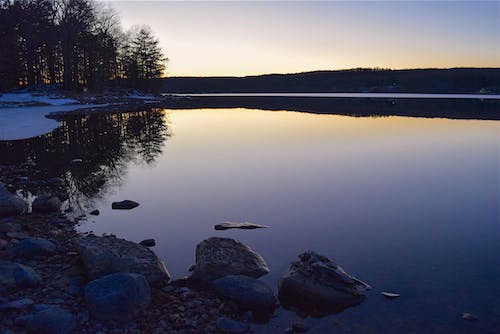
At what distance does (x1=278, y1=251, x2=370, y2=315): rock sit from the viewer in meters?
6.08

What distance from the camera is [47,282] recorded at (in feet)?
19.7

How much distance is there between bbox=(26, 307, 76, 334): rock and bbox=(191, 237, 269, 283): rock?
2065mm

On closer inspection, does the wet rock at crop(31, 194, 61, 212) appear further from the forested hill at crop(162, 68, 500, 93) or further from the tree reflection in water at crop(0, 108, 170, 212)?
the forested hill at crop(162, 68, 500, 93)

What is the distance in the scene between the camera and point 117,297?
5301mm

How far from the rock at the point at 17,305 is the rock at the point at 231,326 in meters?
2.65

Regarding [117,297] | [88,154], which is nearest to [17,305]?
[117,297]

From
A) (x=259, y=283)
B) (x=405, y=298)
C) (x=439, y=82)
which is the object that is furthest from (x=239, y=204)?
(x=439, y=82)

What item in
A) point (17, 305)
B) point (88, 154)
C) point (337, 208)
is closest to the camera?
point (17, 305)

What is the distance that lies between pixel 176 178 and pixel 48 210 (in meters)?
5.08

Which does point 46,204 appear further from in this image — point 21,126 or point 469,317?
point 21,126

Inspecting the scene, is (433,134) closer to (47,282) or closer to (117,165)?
(117,165)

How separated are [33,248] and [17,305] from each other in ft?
6.30

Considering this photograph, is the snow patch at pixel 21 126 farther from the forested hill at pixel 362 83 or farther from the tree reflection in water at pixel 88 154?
the forested hill at pixel 362 83

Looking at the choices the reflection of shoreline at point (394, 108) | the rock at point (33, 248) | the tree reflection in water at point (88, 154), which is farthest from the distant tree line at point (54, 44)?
the rock at point (33, 248)
